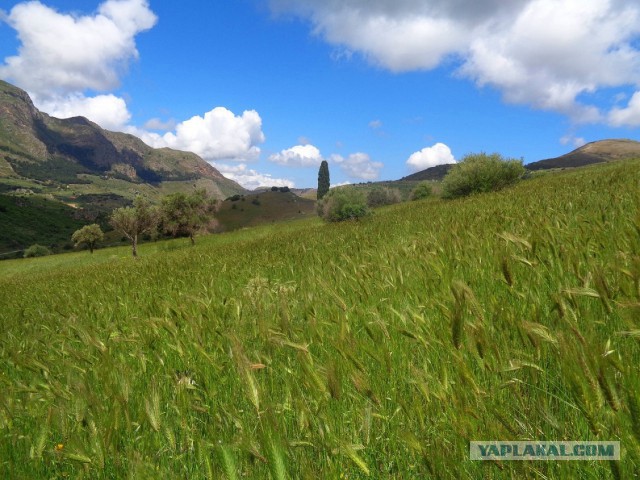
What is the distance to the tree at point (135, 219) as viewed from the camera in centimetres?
4366

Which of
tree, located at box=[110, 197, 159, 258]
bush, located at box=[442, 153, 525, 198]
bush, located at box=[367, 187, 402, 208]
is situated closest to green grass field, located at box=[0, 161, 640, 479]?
bush, located at box=[442, 153, 525, 198]

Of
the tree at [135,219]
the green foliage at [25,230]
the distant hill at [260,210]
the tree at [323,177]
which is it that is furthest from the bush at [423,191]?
the green foliage at [25,230]

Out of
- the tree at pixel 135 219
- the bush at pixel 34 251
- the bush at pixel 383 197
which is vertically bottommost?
the bush at pixel 34 251

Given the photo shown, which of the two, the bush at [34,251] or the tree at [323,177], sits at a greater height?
the tree at [323,177]

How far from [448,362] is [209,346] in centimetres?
163

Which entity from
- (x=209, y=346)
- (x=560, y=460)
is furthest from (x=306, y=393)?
(x=560, y=460)

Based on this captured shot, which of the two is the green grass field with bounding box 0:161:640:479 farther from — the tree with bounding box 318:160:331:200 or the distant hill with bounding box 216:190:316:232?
the tree with bounding box 318:160:331:200

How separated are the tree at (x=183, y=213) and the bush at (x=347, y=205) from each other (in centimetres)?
2173

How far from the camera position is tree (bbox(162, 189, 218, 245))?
153ft

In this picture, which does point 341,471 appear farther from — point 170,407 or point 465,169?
point 465,169

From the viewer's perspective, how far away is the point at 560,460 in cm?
106

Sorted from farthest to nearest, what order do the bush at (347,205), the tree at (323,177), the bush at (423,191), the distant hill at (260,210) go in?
the tree at (323,177)
the distant hill at (260,210)
the bush at (423,191)
the bush at (347,205)

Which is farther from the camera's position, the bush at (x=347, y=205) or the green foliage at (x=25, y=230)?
the green foliage at (x=25, y=230)

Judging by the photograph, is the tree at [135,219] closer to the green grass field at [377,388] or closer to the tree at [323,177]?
the green grass field at [377,388]
